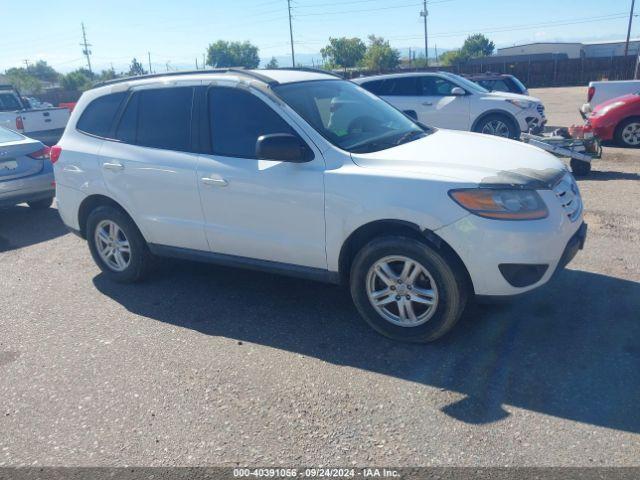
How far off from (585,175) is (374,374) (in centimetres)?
660

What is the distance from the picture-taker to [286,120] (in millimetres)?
4203

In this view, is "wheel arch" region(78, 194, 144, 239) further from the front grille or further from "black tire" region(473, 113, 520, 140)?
"black tire" region(473, 113, 520, 140)

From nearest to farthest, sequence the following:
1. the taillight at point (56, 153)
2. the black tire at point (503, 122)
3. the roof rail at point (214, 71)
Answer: the roof rail at point (214, 71) < the taillight at point (56, 153) < the black tire at point (503, 122)

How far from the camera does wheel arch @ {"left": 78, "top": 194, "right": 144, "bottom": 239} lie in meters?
5.23

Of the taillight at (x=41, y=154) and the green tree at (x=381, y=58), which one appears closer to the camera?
the taillight at (x=41, y=154)

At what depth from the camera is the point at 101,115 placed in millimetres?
5293

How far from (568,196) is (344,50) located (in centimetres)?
8449

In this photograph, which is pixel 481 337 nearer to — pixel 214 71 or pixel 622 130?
pixel 214 71

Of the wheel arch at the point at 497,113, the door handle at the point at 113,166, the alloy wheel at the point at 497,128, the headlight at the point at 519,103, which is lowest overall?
the alloy wheel at the point at 497,128

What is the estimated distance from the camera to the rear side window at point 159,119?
4.73m

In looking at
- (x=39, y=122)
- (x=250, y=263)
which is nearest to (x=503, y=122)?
(x=250, y=263)

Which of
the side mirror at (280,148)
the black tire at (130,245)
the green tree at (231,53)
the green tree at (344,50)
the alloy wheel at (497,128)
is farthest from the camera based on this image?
the green tree at (231,53)

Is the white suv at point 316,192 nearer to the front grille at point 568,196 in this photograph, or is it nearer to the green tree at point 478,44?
the front grille at point 568,196

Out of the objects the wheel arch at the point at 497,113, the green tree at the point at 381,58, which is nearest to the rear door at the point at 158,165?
the wheel arch at the point at 497,113
